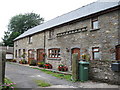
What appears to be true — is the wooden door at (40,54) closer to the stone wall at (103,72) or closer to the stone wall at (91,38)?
the stone wall at (91,38)

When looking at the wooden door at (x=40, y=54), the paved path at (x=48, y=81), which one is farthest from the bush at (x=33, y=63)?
the paved path at (x=48, y=81)

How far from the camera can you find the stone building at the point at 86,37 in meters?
9.35

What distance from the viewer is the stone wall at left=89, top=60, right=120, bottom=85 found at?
23.3 feet

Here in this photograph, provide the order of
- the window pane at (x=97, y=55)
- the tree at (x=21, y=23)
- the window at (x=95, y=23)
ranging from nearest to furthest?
1. the window pane at (x=97, y=55)
2. the window at (x=95, y=23)
3. the tree at (x=21, y=23)

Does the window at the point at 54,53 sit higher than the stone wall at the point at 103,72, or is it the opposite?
the window at the point at 54,53

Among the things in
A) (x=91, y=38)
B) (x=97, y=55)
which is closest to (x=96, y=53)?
(x=97, y=55)

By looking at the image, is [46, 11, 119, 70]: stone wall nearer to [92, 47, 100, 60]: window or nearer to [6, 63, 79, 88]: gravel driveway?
[92, 47, 100, 60]: window

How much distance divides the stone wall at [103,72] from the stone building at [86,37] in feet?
5.34

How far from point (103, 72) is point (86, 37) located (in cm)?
424

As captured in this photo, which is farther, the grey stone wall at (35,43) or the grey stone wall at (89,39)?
the grey stone wall at (35,43)

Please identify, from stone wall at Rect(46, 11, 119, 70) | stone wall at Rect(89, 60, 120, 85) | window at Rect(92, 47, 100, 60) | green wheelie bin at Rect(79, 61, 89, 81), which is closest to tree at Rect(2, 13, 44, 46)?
A: stone wall at Rect(46, 11, 119, 70)

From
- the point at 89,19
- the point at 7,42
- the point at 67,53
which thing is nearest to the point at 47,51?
the point at 67,53

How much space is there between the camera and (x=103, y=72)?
7.67 m

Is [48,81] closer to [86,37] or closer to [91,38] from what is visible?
[91,38]
